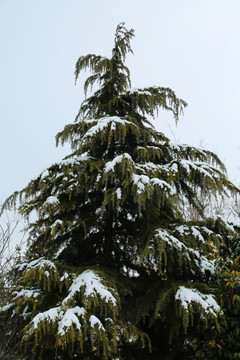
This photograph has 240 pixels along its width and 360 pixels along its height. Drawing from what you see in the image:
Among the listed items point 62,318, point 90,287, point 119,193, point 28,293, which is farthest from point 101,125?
point 62,318

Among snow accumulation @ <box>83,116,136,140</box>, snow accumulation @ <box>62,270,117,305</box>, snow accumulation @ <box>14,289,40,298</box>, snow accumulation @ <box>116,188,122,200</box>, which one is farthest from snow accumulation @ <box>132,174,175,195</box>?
snow accumulation @ <box>14,289,40,298</box>

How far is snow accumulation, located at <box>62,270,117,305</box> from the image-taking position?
4.15m

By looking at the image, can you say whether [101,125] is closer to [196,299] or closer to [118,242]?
[118,242]

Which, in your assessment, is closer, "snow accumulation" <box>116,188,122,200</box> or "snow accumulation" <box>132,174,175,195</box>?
"snow accumulation" <box>132,174,175,195</box>

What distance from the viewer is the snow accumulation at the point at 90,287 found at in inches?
163

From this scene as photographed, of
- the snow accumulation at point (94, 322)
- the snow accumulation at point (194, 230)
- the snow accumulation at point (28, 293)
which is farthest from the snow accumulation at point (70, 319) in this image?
the snow accumulation at point (194, 230)

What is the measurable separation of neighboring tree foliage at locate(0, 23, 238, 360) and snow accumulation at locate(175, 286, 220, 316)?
0.02m

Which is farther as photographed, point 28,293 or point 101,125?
point 101,125

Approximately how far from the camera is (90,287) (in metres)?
4.22

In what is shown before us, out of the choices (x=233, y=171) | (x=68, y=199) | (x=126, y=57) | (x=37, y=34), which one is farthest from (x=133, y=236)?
(x=37, y=34)

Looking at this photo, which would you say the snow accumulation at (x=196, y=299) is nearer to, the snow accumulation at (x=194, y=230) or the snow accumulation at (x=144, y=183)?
the snow accumulation at (x=194, y=230)

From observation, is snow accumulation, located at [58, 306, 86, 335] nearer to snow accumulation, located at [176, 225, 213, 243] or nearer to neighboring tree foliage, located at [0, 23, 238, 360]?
neighboring tree foliage, located at [0, 23, 238, 360]

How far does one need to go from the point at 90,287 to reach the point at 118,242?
8.35 feet

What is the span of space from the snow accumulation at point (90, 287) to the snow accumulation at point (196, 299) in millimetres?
976
